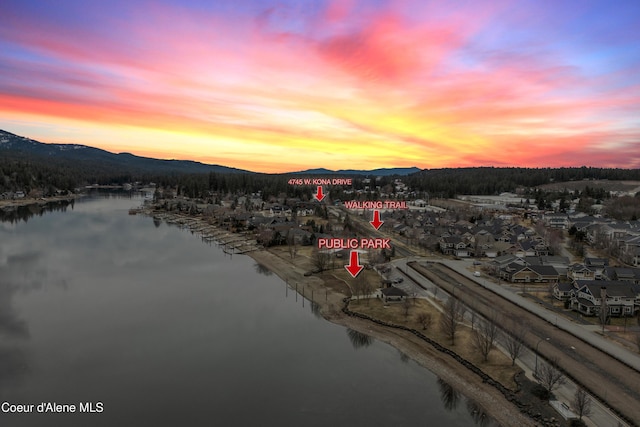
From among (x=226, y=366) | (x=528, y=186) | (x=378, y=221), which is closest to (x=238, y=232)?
(x=378, y=221)

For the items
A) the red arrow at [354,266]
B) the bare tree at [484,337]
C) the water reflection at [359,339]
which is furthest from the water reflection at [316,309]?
the bare tree at [484,337]

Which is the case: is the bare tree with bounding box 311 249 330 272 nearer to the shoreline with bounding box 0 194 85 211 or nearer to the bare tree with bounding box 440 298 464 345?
the bare tree with bounding box 440 298 464 345

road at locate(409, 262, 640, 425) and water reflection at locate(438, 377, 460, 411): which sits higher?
road at locate(409, 262, 640, 425)

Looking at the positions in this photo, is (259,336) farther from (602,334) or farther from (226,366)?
(602,334)

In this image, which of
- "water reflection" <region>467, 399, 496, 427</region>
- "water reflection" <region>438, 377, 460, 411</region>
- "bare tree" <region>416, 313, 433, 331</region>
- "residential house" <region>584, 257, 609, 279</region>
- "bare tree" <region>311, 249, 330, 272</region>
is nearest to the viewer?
"water reflection" <region>467, 399, 496, 427</region>

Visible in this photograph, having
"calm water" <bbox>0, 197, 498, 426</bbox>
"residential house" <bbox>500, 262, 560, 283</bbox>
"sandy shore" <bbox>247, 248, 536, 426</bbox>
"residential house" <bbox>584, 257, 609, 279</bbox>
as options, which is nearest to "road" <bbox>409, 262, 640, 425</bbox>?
"sandy shore" <bbox>247, 248, 536, 426</bbox>

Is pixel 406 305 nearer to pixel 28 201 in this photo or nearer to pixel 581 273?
pixel 581 273

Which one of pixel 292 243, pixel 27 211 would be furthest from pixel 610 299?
pixel 27 211

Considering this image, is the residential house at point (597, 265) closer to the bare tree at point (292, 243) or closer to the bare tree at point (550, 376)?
the bare tree at point (550, 376)
